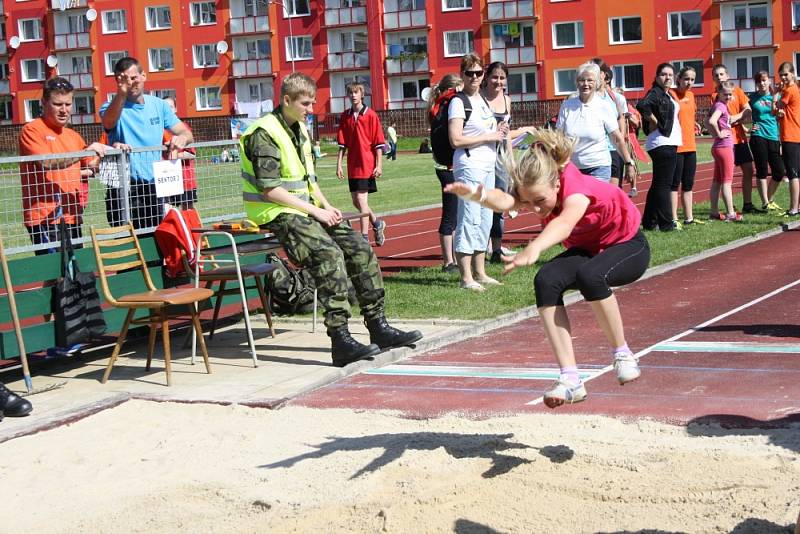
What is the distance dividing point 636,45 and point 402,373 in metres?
55.1

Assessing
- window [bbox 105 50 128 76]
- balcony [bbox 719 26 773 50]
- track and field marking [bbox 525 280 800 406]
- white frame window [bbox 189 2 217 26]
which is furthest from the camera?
window [bbox 105 50 128 76]

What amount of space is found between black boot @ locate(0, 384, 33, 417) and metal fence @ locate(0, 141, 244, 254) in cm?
144

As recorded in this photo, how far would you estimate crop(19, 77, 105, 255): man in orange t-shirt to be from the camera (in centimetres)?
922

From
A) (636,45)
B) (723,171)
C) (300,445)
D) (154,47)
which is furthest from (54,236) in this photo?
(154,47)

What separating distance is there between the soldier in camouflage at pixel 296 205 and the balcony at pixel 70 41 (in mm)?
70024

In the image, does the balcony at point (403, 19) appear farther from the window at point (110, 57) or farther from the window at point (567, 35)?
the window at point (110, 57)

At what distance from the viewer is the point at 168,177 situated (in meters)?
10.2

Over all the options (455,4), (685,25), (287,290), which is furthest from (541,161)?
(455,4)

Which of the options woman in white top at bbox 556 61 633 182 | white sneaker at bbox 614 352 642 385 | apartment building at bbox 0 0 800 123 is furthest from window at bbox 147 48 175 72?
white sneaker at bbox 614 352 642 385

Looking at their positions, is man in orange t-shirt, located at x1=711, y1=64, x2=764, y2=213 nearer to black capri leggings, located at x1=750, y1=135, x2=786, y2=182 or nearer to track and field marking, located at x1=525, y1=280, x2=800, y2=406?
black capri leggings, located at x1=750, y1=135, x2=786, y2=182

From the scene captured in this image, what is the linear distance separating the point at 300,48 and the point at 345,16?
4.05 meters

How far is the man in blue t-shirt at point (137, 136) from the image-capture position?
32.6 ft

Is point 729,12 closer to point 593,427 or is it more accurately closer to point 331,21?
point 331,21

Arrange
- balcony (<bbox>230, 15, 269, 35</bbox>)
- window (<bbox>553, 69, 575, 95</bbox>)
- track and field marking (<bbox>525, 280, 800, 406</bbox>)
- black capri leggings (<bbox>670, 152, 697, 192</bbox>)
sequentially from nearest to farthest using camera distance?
track and field marking (<bbox>525, 280, 800, 406</bbox>)
black capri leggings (<bbox>670, 152, 697, 192</bbox>)
window (<bbox>553, 69, 575, 95</bbox>)
balcony (<bbox>230, 15, 269, 35</bbox>)
